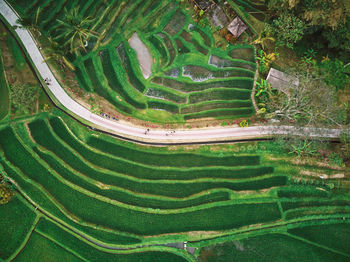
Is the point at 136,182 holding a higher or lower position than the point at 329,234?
lower

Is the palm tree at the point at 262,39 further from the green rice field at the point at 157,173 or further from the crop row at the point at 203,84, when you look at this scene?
the crop row at the point at 203,84

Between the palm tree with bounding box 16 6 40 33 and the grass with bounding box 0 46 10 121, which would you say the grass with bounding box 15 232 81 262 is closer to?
the grass with bounding box 0 46 10 121

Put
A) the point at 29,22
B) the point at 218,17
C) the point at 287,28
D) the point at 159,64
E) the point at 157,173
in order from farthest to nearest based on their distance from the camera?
the point at 159,64 → the point at 218,17 → the point at 157,173 → the point at 287,28 → the point at 29,22

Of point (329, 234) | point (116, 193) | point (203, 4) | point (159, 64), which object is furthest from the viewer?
point (159, 64)

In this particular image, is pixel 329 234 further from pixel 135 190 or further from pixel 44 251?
pixel 44 251

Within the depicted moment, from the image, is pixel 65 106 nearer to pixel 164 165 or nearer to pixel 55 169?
pixel 55 169

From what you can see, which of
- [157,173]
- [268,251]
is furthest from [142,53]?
[268,251]

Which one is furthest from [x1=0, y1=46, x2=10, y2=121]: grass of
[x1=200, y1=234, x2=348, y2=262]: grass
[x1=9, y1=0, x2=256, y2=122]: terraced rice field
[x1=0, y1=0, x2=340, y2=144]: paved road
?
[x1=200, y1=234, x2=348, y2=262]: grass
